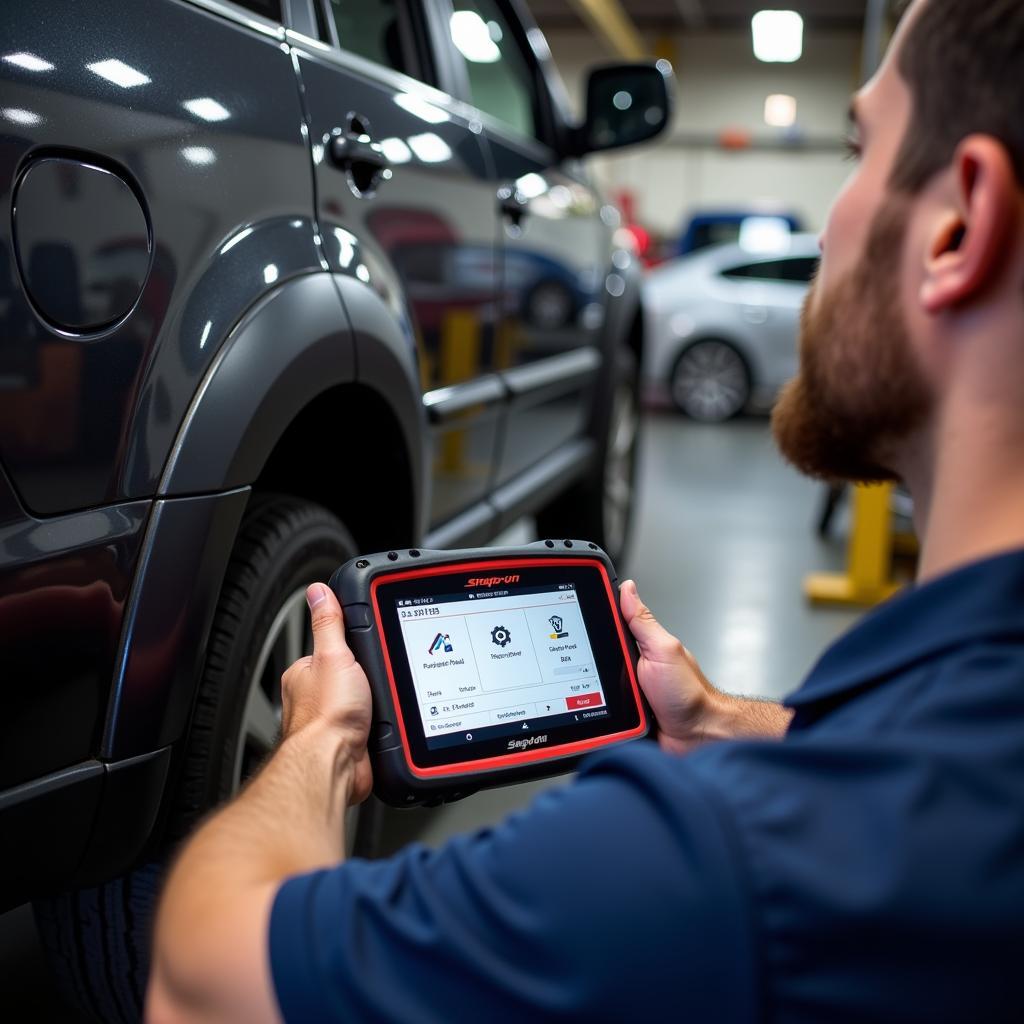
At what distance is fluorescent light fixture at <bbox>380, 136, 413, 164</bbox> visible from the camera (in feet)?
5.32

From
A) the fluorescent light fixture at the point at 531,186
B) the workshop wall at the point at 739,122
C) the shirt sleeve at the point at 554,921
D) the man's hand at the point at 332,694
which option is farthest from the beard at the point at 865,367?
the workshop wall at the point at 739,122

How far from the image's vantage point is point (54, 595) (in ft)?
3.33

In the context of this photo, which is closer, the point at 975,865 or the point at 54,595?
the point at 975,865

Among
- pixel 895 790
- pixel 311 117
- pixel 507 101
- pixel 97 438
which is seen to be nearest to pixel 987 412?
pixel 895 790

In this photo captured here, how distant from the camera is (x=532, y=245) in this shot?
8.02 feet

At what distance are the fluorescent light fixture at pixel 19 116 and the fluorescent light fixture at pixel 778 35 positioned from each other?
1533 cm

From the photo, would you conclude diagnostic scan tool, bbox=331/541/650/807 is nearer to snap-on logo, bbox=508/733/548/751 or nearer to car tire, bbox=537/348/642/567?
snap-on logo, bbox=508/733/548/751

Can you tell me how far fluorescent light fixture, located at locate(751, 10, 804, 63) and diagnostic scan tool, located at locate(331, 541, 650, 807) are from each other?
1523 cm

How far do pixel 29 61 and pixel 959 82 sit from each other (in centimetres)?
70

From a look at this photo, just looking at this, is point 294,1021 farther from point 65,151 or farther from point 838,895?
point 65,151

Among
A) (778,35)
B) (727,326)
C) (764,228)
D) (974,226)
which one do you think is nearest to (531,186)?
(974,226)

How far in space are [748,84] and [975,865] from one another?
16920 millimetres

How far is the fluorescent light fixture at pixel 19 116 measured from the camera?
0.92 metres

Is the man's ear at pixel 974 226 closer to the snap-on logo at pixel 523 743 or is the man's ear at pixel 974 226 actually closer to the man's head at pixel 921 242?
the man's head at pixel 921 242
